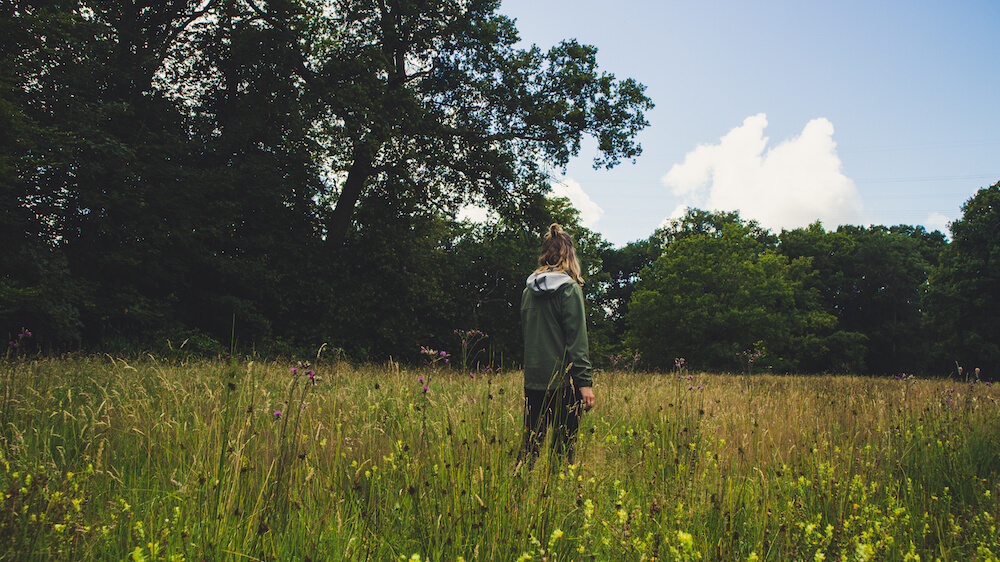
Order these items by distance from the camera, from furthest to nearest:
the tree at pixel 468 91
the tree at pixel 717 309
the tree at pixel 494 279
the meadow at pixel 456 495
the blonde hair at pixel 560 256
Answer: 1. the tree at pixel 717 309
2. the tree at pixel 494 279
3. the tree at pixel 468 91
4. the blonde hair at pixel 560 256
5. the meadow at pixel 456 495

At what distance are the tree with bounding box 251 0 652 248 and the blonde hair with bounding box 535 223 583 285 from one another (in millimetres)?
12508

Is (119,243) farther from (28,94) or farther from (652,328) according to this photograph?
(652,328)

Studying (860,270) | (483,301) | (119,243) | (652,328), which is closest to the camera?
(119,243)

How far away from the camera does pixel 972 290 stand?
29578mm

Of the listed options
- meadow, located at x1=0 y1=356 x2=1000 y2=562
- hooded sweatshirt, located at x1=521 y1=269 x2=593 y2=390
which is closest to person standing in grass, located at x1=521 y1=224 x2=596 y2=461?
hooded sweatshirt, located at x1=521 y1=269 x2=593 y2=390

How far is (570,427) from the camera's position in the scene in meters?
3.41

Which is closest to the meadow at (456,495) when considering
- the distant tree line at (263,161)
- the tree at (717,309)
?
the distant tree line at (263,161)

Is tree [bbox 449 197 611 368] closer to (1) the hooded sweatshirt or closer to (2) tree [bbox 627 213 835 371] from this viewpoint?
(2) tree [bbox 627 213 835 371]

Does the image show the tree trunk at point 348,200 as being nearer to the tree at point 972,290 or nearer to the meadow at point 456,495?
the meadow at point 456,495

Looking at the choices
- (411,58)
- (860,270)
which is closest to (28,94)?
(411,58)

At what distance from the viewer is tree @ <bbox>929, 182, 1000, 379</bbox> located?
29.0 meters

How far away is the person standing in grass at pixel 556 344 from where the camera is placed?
10.9ft

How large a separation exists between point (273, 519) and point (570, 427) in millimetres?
1938

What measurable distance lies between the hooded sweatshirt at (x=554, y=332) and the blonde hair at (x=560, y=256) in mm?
76
